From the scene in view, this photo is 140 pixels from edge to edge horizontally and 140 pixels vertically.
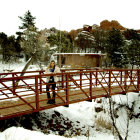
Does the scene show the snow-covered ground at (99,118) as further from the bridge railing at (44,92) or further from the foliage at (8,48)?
the foliage at (8,48)

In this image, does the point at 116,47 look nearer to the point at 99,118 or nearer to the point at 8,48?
the point at 99,118

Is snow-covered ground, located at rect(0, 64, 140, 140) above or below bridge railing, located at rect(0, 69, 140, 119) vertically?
below

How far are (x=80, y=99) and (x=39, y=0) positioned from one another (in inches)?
394

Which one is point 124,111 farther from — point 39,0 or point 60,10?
point 39,0

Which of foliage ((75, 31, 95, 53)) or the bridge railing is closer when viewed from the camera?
the bridge railing

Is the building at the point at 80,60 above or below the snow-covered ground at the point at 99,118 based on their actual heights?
above

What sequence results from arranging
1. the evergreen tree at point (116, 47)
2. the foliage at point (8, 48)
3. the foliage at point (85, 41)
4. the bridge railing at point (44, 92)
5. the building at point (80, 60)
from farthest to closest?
the foliage at point (85, 41), the foliage at point (8, 48), the building at point (80, 60), the evergreen tree at point (116, 47), the bridge railing at point (44, 92)

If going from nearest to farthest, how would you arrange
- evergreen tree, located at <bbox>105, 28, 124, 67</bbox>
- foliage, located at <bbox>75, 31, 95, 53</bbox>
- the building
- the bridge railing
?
the bridge railing, evergreen tree, located at <bbox>105, 28, 124, 67</bbox>, the building, foliage, located at <bbox>75, 31, 95, 53</bbox>

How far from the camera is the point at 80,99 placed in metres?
6.25

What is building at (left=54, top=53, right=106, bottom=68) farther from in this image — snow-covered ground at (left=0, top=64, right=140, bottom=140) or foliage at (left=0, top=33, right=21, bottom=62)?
foliage at (left=0, top=33, right=21, bottom=62)

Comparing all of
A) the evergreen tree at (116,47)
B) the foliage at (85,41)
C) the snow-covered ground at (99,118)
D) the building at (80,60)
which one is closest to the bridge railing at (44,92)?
the snow-covered ground at (99,118)

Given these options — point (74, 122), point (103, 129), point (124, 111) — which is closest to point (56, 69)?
point (74, 122)

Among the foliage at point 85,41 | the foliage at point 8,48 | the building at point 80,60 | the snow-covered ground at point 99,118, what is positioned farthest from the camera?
the foliage at point 85,41

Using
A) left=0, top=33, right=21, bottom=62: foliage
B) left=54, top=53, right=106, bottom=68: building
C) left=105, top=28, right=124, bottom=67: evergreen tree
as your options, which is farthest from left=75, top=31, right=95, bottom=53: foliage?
left=54, top=53, right=106, bottom=68: building
